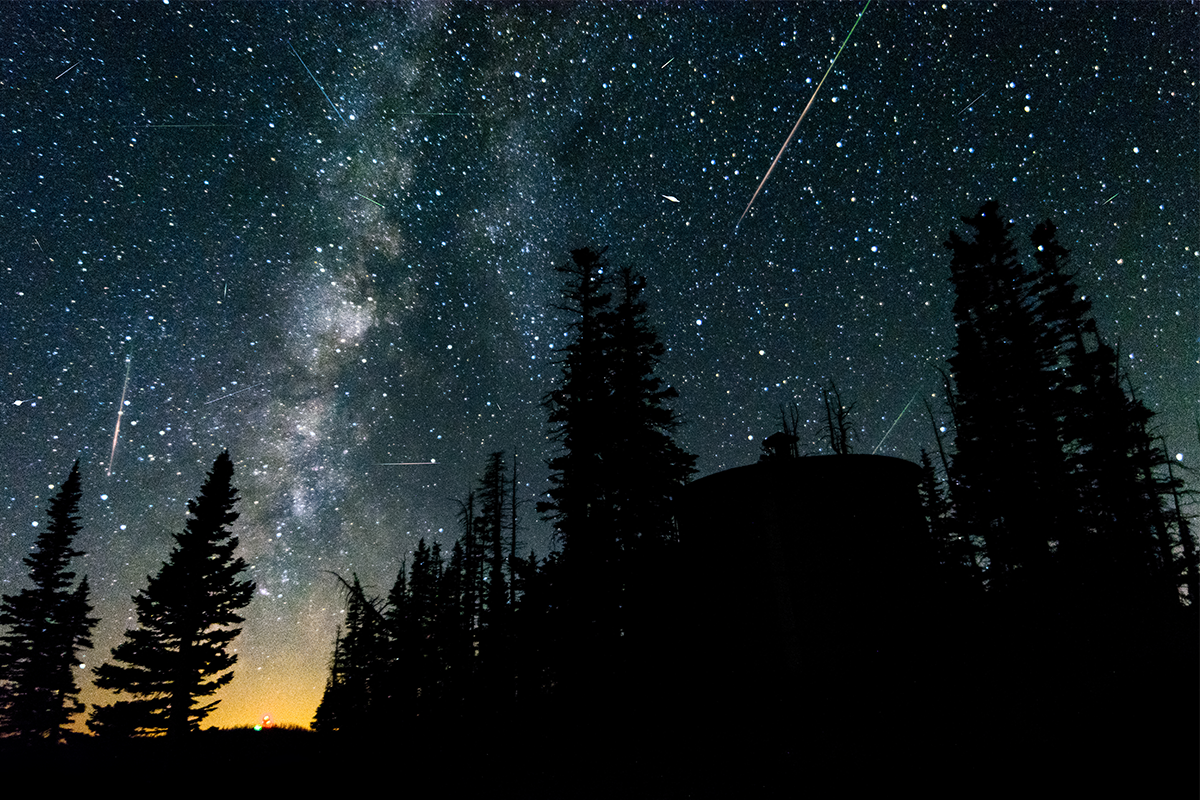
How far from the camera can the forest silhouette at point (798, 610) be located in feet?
35.4

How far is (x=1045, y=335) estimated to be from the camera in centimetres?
2234

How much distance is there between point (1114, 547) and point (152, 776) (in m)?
26.0

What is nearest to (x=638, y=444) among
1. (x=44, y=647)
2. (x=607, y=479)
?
(x=607, y=479)

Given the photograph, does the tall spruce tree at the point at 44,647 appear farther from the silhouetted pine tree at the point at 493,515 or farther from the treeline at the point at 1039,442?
the treeline at the point at 1039,442

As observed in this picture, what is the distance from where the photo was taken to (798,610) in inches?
671

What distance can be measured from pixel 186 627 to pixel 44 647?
13.5m

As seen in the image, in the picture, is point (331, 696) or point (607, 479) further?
point (331, 696)

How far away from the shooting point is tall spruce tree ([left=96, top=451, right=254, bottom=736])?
25.6 m

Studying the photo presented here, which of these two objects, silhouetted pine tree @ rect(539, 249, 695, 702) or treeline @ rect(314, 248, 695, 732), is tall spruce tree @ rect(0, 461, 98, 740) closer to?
treeline @ rect(314, 248, 695, 732)

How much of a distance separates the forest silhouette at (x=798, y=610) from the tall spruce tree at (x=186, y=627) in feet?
0.35

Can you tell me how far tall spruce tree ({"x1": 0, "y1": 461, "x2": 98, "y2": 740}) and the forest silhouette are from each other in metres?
9.72

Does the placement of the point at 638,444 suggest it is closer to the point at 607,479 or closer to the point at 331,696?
the point at 607,479

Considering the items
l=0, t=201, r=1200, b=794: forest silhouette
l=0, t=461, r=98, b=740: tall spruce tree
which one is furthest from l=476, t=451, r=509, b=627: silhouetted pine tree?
l=0, t=461, r=98, b=740: tall spruce tree

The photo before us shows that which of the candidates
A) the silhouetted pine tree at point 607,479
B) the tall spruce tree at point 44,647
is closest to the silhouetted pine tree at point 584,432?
the silhouetted pine tree at point 607,479
